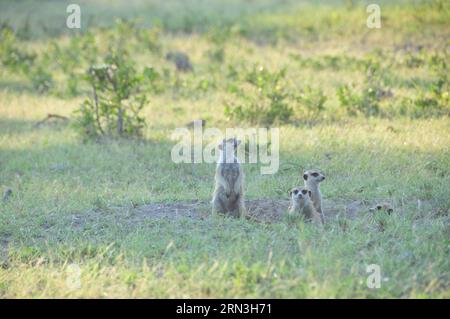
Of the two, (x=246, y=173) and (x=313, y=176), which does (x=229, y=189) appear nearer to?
(x=313, y=176)

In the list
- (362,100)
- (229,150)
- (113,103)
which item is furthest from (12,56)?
(229,150)

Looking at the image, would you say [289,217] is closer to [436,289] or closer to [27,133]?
[436,289]

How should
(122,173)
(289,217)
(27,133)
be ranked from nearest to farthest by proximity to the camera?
1. (289,217)
2. (122,173)
3. (27,133)

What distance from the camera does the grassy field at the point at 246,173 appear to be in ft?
17.2

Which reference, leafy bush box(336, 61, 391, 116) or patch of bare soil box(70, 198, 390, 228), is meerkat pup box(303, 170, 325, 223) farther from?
leafy bush box(336, 61, 391, 116)

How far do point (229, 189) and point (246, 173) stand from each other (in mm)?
1614

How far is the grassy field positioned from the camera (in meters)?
5.23

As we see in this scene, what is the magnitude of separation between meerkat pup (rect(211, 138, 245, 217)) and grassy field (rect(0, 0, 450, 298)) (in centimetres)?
25

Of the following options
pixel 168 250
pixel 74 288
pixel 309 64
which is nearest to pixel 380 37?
pixel 309 64

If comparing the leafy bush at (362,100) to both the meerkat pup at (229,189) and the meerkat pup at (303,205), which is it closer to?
the meerkat pup at (229,189)

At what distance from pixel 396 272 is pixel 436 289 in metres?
0.32

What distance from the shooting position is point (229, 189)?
7016 millimetres
